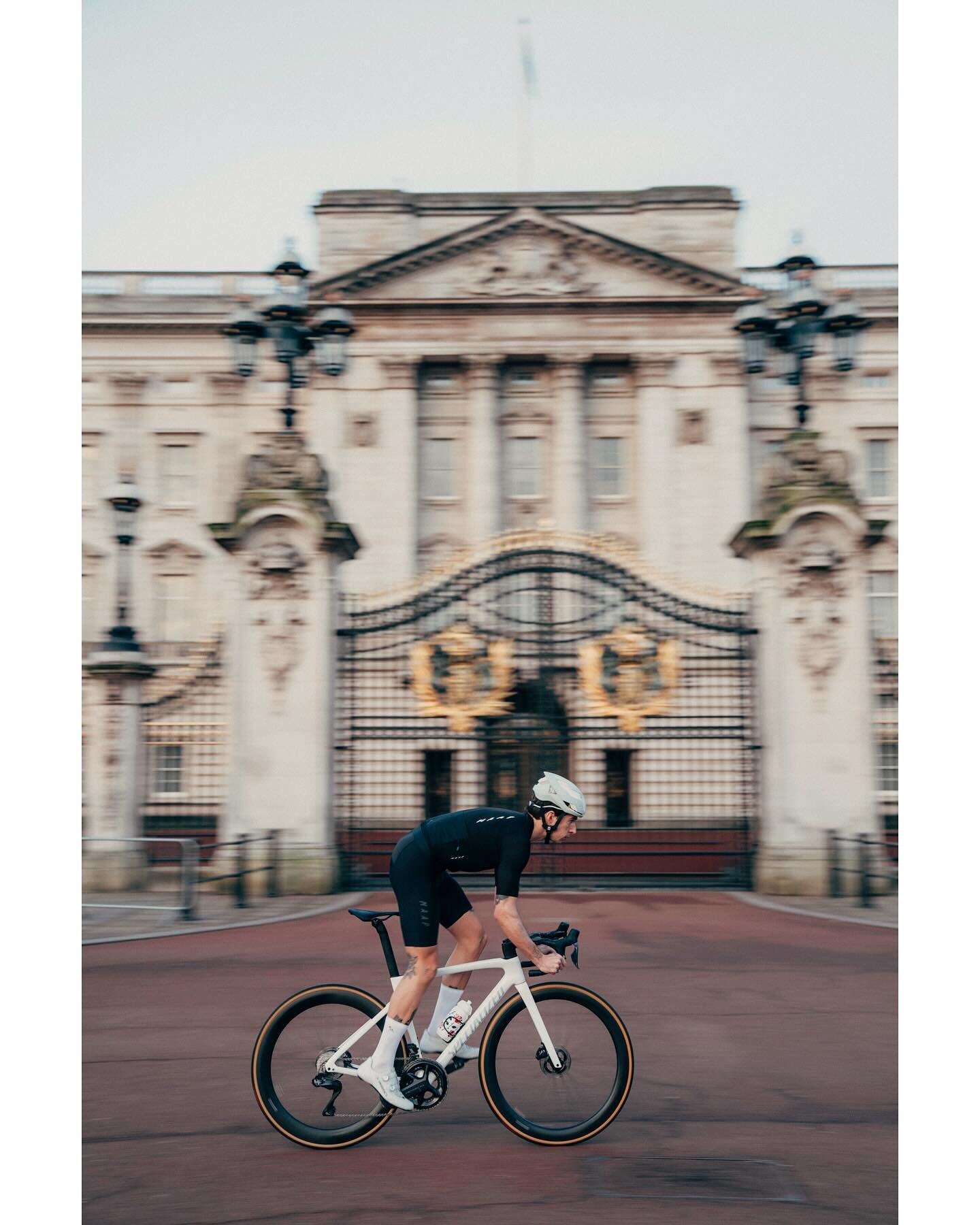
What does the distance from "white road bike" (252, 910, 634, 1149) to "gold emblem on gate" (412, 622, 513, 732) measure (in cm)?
1035

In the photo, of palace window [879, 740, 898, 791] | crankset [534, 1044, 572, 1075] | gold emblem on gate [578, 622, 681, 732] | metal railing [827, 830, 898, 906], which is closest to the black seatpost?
crankset [534, 1044, 572, 1075]

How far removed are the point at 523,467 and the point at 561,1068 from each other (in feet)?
108

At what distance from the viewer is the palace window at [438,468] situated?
36.9m

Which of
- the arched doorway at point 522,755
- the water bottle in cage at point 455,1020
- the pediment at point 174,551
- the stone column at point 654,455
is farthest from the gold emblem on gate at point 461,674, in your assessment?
the pediment at point 174,551

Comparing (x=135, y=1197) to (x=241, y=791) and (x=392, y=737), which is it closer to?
(x=241, y=791)

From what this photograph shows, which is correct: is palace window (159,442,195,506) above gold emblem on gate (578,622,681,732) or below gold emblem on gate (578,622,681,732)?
above

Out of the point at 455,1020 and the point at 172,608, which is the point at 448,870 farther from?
the point at 172,608

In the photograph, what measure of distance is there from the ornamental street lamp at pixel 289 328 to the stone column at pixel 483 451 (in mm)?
20582

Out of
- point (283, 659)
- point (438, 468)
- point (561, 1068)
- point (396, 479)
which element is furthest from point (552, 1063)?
point (438, 468)

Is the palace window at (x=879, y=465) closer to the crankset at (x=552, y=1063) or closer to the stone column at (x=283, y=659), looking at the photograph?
the stone column at (x=283, y=659)

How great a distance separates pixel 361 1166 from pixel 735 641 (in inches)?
765

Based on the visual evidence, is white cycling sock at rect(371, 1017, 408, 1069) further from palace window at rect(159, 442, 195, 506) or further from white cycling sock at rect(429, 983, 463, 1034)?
palace window at rect(159, 442, 195, 506)

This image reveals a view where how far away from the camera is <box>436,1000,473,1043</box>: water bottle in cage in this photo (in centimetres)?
488

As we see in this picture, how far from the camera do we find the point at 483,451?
3650 cm
